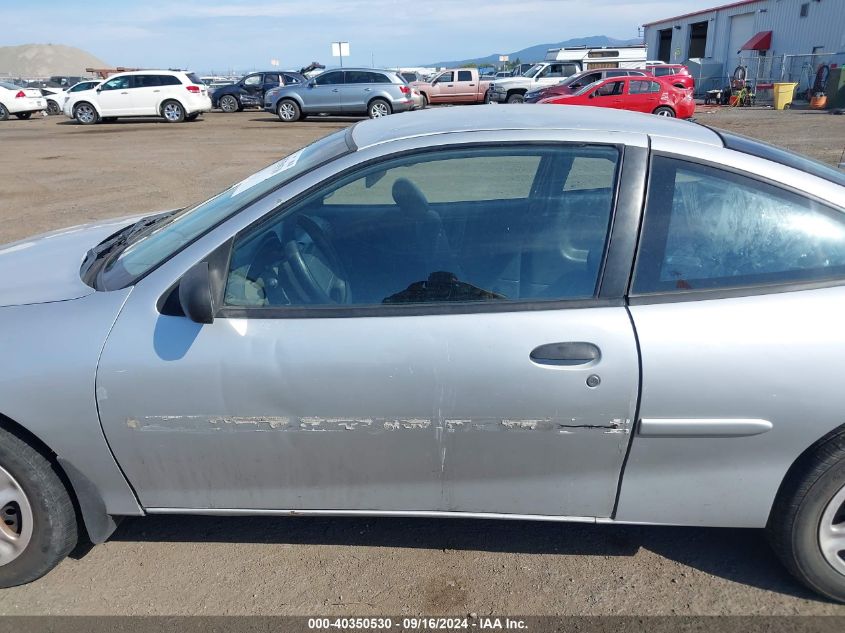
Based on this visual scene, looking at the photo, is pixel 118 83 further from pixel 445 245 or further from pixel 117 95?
pixel 445 245

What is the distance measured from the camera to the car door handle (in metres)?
2.19

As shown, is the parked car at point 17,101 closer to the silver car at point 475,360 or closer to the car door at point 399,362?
the silver car at point 475,360

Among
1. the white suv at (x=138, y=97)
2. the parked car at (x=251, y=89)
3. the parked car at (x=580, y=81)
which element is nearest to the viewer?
the white suv at (x=138, y=97)

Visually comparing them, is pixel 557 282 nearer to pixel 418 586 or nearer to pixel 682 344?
pixel 682 344

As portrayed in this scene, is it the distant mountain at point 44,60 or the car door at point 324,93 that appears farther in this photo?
the distant mountain at point 44,60

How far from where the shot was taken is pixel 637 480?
7.74 feet

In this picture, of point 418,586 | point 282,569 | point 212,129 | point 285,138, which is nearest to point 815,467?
point 418,586

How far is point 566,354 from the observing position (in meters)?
2.20

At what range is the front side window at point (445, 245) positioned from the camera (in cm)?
235

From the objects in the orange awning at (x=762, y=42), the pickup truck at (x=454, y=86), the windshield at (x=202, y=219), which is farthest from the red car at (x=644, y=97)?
the orange awning at (x=762, y=42)

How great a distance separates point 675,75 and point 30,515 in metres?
24.4

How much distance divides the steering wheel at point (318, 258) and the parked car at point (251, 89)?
2636 centimetres

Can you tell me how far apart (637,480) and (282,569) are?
1394 millimetres

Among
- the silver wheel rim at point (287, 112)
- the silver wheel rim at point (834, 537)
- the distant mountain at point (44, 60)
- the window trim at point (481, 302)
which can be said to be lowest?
the silver wheel rim at point (834, 537)
